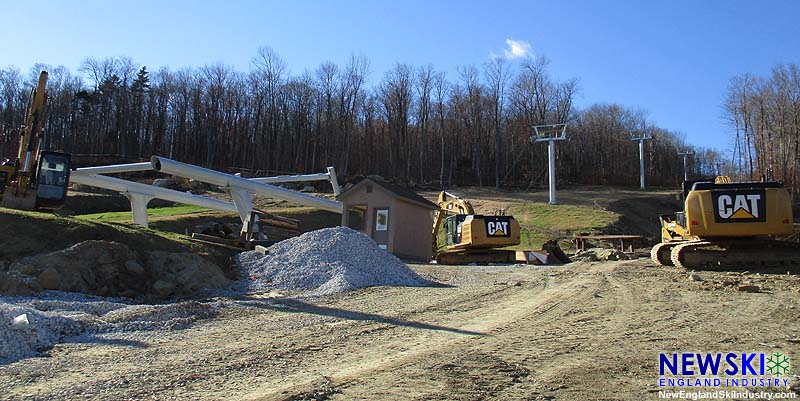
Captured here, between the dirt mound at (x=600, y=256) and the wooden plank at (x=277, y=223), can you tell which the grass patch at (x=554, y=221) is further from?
the wooden plank at (x=277, y=223)

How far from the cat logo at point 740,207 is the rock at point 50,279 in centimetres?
1597

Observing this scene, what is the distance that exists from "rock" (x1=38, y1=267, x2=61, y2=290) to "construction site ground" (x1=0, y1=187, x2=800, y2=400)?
2795 millimetres

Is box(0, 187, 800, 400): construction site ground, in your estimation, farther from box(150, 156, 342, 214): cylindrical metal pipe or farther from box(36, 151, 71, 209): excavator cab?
box(36, 151, 71, 209): excavator cab

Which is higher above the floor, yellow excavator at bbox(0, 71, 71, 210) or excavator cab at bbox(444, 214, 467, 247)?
yellow excavator at bbox(0, 71, 71, 210)

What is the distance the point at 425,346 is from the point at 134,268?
7.19 metres

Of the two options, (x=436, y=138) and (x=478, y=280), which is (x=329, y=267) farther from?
(x=436, y=138)

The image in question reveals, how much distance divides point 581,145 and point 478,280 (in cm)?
6622

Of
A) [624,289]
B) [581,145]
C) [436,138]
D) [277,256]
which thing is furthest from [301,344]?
[581,145]

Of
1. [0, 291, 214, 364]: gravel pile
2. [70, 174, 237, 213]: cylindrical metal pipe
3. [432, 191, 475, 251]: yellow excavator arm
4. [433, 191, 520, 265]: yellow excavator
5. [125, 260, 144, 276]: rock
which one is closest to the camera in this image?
[0, 291, 214, 364]: gravel pile

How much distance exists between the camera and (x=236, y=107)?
228 ft

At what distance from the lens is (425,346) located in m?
6.77

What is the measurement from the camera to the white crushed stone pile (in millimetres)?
12289

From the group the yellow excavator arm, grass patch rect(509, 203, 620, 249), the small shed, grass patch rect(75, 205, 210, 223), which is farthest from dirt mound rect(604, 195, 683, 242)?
grass patch rect(75, 205, 210, 223)

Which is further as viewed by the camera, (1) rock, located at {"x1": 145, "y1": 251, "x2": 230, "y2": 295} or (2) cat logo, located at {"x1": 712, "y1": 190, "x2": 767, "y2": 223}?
(2) cat logo, located at {"x1": 712, "y1": 190, "x2": 767, "y2": 223}
